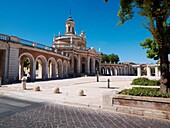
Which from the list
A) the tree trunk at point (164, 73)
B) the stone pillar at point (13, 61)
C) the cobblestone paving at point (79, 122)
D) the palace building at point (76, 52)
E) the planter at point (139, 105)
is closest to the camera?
the cobblestone paving at point (79, 122)

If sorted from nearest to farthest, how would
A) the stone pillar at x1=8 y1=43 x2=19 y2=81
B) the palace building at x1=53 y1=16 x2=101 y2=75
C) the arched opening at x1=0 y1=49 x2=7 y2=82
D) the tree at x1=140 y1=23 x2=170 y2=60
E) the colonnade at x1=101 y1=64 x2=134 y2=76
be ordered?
the arched opening at x1=0 y1=49 x2=7 y2=82, the stone pillar at x1=8 y1=43 x2=19 y2=81, the tree at x1=140 y1=23 x2=170 y2=60, the palace building at x1=53 y1=16 x2=101 y2=75, the colonnade at x1=101 y1=64 x2=134 y2=76

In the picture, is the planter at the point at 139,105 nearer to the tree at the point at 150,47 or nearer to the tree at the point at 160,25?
the tree at the point at 160,25

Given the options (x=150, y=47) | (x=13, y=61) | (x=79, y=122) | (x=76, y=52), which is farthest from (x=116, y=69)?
(x=79, y=122)

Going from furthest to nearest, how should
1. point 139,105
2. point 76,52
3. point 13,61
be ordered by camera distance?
point 76,52
point 13,61
point 139,105

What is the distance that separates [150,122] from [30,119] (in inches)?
197

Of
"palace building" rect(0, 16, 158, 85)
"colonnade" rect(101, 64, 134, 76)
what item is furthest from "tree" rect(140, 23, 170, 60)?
"colonnade" rect(101, 64, 134, 76)

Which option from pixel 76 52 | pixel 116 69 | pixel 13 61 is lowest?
pixel 116 69

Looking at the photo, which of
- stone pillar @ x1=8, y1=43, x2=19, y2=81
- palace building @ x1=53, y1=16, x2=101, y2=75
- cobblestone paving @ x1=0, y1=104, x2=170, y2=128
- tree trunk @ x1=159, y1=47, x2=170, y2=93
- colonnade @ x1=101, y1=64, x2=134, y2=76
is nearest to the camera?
cobblestone paving @ x1=0, y1=104, x2=170, y2=128

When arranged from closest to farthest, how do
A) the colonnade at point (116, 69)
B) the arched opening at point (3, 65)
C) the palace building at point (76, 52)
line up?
the arched opening at point (3, 65) < the palace building at point (76, 52) < the colonnade at point (116, 69)

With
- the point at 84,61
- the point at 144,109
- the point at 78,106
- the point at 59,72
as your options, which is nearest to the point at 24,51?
the point at 59,72

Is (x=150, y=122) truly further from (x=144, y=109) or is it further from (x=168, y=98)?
(x=168, y=98)

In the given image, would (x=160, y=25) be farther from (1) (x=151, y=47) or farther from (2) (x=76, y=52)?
(2) (x=76, y=52)

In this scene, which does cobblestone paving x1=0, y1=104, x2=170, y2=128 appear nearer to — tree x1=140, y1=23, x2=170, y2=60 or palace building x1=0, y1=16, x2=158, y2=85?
palace building x1=0, y1=16, x2=158, y2=85

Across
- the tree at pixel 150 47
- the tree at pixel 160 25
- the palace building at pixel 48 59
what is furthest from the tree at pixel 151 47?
the tree at pixel 160 25
